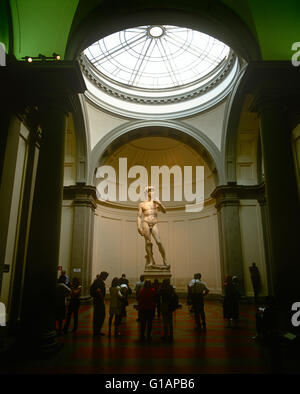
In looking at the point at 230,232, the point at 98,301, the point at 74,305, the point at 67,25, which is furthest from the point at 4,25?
the point at 230,232

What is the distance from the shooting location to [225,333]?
664 centimetres

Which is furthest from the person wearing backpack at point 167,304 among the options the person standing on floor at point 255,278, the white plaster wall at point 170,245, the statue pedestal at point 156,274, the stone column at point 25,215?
the white plaster wall at point 170,245

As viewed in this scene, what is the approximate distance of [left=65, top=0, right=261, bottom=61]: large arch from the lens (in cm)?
703

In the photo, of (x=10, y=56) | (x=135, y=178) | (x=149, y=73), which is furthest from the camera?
(x=135, y=178)

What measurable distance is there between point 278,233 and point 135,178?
13.8 m

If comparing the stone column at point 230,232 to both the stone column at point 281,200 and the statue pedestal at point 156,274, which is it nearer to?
the statue pedestal at point 156,274

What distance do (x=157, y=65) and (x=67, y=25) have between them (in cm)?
1130

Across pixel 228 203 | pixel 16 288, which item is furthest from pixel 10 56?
pixel 228 203

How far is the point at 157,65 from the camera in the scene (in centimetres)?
1697

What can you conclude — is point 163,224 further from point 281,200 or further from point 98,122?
point 281,200

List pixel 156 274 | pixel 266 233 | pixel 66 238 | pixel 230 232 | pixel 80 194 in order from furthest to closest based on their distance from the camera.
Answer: pixel 80 194
pixel 66 238
pixel 230 232
pixel 266 233
pixel 156 274

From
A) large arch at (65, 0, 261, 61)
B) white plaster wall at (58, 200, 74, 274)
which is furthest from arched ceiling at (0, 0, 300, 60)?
white plaster wall at (58, 200, 74, 274)

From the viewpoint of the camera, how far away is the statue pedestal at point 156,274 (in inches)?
448
